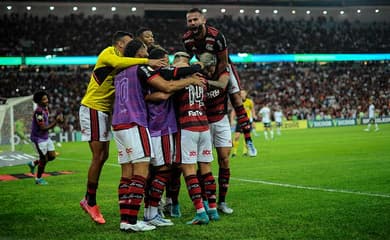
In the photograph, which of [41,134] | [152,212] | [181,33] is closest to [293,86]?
[181,33]

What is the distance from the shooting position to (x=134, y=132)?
700cm

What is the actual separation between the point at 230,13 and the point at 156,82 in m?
55.3

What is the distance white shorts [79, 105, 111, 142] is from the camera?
787 centimetres

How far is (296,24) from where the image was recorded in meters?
61.4

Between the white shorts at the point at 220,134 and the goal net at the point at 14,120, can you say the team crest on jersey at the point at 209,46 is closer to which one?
the white shorts at the point at 220,134

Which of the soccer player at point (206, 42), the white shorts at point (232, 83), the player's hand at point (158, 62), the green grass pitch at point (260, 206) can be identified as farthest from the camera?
the white shorts at point (232, 83)

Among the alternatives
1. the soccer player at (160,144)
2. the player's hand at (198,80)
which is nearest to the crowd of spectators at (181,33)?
the soccer player at (160,144)

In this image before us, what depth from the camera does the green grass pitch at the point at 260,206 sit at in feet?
22.0

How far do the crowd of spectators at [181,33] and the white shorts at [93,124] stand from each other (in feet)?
140

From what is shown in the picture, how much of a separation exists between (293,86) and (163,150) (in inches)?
2034

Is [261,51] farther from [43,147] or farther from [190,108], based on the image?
[190,108]

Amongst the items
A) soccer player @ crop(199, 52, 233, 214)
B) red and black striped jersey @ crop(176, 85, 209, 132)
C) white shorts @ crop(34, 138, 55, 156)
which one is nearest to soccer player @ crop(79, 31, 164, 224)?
red and black striped jersey @ crop(176, 85, 209, 132)

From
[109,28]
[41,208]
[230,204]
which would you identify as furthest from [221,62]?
[109,28]

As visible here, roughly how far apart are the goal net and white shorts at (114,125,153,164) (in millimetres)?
10286
